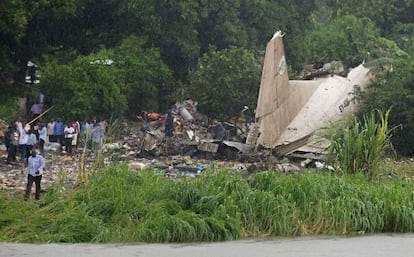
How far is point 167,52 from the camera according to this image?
37.9 metres

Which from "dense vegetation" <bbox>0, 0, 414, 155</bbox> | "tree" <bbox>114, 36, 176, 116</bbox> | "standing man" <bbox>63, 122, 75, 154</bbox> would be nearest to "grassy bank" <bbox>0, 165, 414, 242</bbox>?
"standing man" <bbox>63, 122, 75, 154</bbox>

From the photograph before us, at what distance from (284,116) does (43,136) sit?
8244mm

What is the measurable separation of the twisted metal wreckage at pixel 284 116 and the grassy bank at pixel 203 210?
37.3ft

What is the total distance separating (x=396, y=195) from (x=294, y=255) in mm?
3845

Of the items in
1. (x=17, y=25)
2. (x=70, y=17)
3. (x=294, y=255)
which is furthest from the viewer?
(x=70, y=17)

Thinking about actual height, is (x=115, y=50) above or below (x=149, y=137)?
above

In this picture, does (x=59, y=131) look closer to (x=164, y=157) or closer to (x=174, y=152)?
(x=164, y=157)

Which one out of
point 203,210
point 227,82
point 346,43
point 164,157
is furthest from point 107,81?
point 203,210

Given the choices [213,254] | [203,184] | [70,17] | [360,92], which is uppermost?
[70,17]

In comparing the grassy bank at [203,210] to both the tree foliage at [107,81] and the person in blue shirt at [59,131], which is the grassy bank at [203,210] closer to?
the person in blue shirt at [59,131]

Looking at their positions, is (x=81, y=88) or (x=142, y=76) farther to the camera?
(x=142, y=76)

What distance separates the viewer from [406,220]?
13867 mm

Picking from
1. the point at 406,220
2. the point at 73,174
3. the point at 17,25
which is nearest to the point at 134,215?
the point at 406,220

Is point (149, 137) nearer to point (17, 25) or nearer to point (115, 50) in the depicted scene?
point (17, 25)
